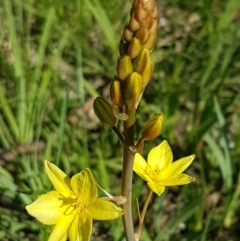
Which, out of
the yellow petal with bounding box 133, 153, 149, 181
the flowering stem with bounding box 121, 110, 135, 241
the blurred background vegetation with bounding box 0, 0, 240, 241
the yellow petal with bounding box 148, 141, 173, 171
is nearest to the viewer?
the flowering stem with bounding box 121, 110, 135, 241

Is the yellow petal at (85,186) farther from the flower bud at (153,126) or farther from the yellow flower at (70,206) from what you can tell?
the flower bud at (153,126)

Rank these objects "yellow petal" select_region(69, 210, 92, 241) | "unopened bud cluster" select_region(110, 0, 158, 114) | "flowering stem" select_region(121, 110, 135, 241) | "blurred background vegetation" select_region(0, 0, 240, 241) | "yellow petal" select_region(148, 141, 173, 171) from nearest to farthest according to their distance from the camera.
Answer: "unopened bud cluster" select_region(110, 0, 158, 114) → "flowering stem" select_region(121, 110, 135, 241) → "yellow petal" select_region(69, 210, 92, 241) → "yellow petal" select_region(148, 141, 173, 171) → "blurred background vegetation" select_region(0, 0, 240, 241)

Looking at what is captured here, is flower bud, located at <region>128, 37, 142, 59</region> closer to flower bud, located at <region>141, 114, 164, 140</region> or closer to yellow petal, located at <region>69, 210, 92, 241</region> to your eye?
flower bud, located at <region>141, 114, 164, 140</region>

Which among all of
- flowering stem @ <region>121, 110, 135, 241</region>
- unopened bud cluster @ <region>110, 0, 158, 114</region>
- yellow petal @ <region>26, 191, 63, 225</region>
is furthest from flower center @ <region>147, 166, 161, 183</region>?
unopened bud cluster @ <region>110, 0, 158, 114</region>

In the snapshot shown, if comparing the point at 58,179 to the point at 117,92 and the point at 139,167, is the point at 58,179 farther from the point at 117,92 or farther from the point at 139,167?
the point at 117,92

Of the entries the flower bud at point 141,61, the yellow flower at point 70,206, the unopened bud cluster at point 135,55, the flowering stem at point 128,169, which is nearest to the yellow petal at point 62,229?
the yellow flower at point 70,206

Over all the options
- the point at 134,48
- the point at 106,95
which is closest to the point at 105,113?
the point at 134,48

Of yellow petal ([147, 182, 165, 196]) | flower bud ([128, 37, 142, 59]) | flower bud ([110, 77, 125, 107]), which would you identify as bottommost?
yellow petal ([147, 182, 165, 196])
